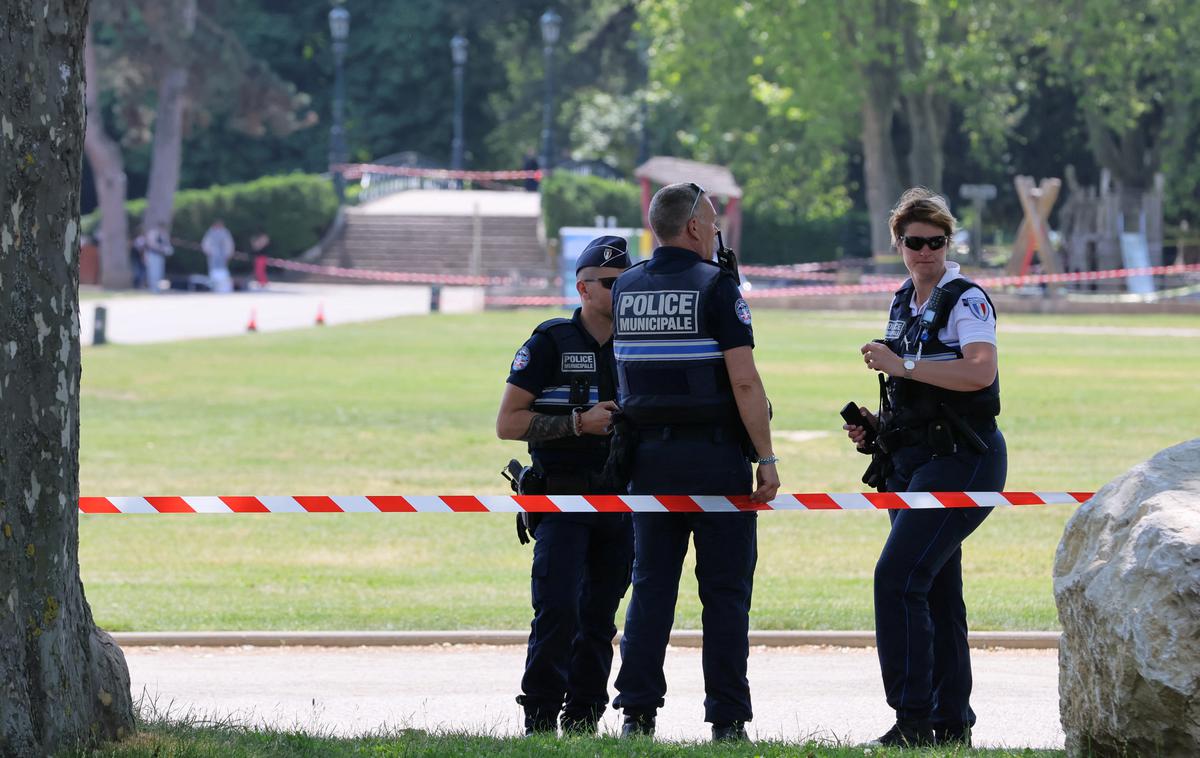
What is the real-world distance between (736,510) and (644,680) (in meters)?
0.66

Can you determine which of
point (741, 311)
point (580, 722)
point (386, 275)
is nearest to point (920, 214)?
point (741, 311)

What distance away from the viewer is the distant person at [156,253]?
4812cm

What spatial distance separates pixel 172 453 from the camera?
55.0 ft

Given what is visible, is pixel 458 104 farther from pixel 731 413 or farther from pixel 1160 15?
pixel 731 413

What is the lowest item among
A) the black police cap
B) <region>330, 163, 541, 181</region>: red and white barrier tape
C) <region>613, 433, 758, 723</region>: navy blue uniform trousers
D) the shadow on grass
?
the shadow on grass

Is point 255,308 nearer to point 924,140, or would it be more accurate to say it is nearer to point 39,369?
point 924,140

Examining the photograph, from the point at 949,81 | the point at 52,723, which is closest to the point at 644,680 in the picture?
the point at 52,723

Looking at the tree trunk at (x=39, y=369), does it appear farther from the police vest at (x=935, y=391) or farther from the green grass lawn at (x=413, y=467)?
the green grass lawn at (x=413, y=467)

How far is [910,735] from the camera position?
601 centimetres

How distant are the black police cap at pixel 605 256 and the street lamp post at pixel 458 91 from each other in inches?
2246

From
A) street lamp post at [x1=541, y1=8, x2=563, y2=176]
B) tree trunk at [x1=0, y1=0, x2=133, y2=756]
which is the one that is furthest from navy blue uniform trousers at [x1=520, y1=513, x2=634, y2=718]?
street lamp post at [x1=541, y1=8, x2=563, y2=176]

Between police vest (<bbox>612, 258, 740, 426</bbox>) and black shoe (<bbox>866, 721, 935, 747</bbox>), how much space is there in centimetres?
114

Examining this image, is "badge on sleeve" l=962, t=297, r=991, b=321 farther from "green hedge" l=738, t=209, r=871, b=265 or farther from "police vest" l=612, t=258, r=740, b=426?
"green hedge" l=738, t=209, r=871, b=265

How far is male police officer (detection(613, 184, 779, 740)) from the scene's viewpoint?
19.1 feet
